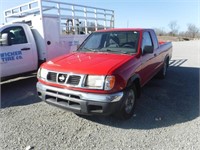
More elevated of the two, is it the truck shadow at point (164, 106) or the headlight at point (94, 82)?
the headlight at point (94, 82)

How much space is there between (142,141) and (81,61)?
1813 millimetres

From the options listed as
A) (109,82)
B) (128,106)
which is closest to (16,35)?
(109,82)

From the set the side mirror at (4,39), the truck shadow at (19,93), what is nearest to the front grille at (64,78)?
the truck shadow at (19,93)

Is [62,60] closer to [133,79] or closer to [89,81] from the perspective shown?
[89,81]

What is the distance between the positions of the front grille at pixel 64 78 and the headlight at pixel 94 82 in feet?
0.52

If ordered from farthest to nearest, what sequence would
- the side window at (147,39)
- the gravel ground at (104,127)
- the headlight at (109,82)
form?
the side window at (147,39)
the headlight at (109,82)
the gravel ground at (104,127)

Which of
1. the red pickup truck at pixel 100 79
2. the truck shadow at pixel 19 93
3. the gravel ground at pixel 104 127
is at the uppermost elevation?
the red pickup truck at pixel 100 79

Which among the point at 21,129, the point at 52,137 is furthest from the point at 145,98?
the point at 21,129

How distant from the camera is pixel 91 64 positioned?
3.60 meters

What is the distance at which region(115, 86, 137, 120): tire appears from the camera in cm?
361

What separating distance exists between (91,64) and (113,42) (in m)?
1.37

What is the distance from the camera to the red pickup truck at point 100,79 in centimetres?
328

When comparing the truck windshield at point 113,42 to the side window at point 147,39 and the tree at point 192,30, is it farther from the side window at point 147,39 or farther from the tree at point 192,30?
→ the tree at point 192,30

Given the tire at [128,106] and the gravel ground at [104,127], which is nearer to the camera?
the gravel ground at [104,127]
